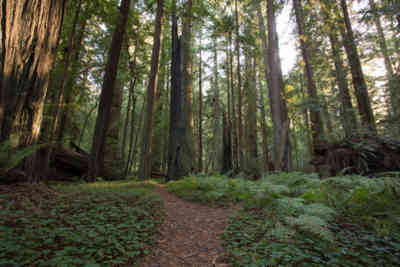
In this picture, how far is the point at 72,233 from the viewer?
2365 mm

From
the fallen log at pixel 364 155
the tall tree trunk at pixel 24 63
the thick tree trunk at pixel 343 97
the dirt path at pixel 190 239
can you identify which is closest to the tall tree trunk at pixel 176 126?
the dirt path at pixel 190 239

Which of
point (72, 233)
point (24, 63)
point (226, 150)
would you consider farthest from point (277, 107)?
point (72, 233)

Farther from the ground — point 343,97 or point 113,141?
point 343,97

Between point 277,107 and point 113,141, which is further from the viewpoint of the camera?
point 113,141

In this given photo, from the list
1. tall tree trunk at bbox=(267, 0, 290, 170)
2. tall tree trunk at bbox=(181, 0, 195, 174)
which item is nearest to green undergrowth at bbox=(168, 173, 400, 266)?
tall tree trunk at bbox=(267, 0, 290, 170)

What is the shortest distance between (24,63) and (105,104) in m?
3.88

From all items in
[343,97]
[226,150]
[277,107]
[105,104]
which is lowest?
[226,150]

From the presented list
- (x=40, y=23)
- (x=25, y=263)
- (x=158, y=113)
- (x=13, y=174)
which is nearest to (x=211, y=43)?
(x=158, y=113)

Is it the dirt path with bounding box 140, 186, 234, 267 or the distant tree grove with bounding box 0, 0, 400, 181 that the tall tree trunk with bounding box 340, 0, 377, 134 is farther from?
the dirt path with bounding box 140, 186, 234, 267

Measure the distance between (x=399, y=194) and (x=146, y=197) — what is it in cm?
466

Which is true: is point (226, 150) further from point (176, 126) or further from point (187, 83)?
point (187, 83)

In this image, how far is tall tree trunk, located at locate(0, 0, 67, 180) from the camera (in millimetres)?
3387

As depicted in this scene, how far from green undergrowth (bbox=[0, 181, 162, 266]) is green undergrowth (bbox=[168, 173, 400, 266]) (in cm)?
130

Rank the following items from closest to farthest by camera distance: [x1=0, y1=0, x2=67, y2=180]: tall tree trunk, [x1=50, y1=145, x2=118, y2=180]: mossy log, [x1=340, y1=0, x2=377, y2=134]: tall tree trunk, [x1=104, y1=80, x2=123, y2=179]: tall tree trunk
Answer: [x1=0, y1=0, x2=67, y2=180]: tall tree trunk < [x1=50, y1=145, x2=118, y2=180]: mossy log < [x1=340, y1=0, x2=377, y2=134]: tall tree trunk < [x1=104, y1=80, x2=123, y2=179]: tall tree trunk
